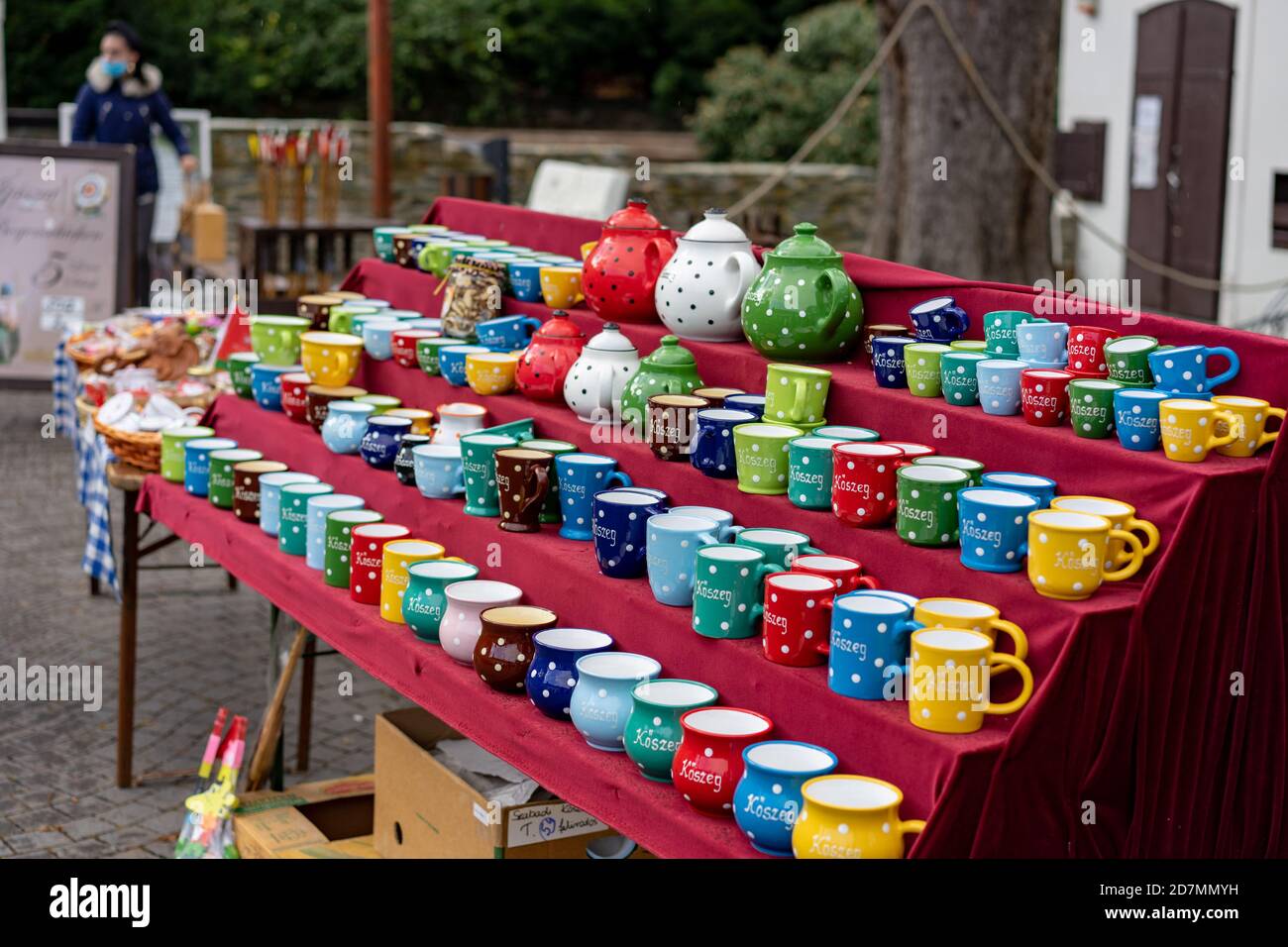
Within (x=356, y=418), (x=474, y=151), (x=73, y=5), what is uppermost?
(x=73, y=5)

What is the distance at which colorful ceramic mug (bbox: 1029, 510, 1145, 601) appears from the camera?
85.4 inches

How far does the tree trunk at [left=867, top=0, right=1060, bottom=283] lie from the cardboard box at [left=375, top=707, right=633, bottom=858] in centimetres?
553

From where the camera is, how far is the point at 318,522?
339 cm

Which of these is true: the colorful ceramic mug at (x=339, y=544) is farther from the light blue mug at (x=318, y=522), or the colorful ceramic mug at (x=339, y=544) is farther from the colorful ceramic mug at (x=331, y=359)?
the colorful ceramic mug at (x=331, y=359)

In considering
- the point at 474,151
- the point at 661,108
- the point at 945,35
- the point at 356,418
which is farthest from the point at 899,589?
the point at 661,108

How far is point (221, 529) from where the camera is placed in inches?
149

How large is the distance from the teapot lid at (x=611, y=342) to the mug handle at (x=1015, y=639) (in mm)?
1169

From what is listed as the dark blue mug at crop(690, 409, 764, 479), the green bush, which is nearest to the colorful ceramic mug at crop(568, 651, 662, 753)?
the dark blue mug at crop(690, 409, 764, 479)

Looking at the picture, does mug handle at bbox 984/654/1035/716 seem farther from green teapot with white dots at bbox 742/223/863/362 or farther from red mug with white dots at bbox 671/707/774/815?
green teapot with white dots at bbox 742/223/863/362

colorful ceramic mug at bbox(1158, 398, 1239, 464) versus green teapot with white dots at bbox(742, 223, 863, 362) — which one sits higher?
green teapot with white dots at bbox(742, 223, 863, 362)

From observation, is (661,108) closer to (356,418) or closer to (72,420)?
(72,420)

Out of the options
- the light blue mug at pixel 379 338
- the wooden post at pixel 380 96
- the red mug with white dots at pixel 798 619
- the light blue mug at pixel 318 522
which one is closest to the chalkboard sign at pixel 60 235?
the wooden post at pixel 380 96

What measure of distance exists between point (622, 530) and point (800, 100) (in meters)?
14.8

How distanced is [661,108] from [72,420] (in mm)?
17798
